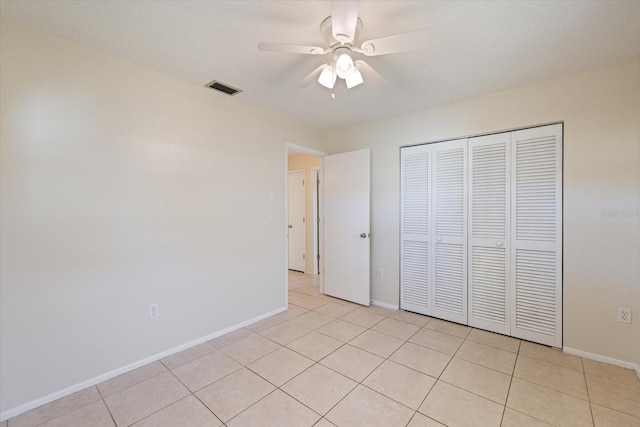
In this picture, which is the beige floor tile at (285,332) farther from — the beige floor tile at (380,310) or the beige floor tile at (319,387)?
the beige floor tile at (380,310)

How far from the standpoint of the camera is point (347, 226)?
366cm

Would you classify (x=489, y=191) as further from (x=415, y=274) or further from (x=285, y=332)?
(x=285, y=332)

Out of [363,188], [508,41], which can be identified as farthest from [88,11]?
[363,188]

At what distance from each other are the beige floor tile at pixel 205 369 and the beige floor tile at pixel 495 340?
2181 millimetres

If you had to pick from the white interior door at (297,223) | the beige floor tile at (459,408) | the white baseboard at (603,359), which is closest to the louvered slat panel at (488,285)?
the white baseboard at (603,359)

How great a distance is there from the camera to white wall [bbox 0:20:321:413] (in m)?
1.68

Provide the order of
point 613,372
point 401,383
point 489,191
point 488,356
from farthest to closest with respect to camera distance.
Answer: point 489,191 → point 488,356 → point 613,372 → point 401,383

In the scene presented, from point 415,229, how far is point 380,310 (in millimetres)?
1074

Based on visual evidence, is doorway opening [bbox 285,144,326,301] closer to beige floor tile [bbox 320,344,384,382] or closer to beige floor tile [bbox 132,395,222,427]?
beige floor tile [bbox 320,344,384,382]

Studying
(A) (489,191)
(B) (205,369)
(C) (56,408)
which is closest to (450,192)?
(A) (489,191)

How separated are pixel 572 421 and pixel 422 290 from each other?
5.42 feet

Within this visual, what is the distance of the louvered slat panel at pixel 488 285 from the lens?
268 cm

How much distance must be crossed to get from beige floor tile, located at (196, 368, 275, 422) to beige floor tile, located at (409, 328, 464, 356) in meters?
1.43

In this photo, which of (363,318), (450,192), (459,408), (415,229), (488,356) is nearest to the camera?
(459,408)
